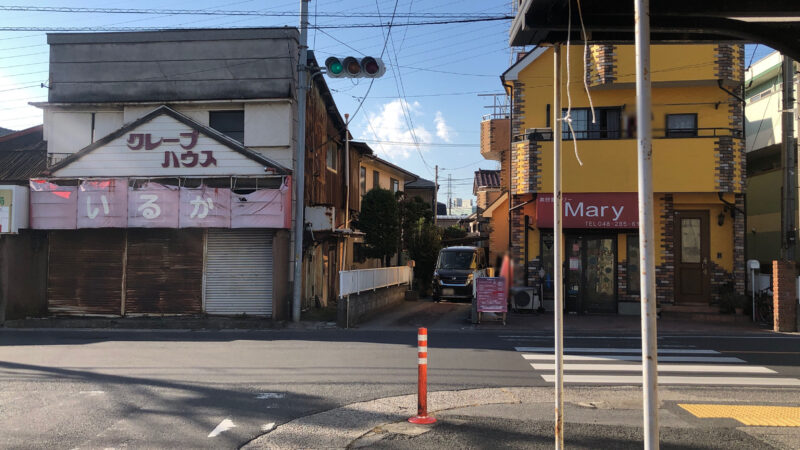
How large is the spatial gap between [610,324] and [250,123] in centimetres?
1236

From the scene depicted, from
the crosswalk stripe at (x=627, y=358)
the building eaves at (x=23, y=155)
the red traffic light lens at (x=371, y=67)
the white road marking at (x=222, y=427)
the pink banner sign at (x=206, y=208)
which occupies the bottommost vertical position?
the white road marking at (x=222, y=427)

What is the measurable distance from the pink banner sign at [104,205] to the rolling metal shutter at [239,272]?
264 centimetres

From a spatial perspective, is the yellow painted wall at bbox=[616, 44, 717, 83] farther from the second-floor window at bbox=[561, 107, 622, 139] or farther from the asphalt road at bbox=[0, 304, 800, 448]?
the asphalt road at bbox=[0, 304, 800, 448]

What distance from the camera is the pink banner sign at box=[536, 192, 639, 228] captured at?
59.2ft

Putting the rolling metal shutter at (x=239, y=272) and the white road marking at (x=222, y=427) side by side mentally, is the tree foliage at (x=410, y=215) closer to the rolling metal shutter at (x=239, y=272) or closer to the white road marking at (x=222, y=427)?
the rolling metal shutter at (x=239, y=272)

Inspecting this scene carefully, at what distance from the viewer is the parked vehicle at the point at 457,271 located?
23422 mm

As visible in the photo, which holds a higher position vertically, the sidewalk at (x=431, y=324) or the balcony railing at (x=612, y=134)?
the balcony railing at (x=612, y=134)

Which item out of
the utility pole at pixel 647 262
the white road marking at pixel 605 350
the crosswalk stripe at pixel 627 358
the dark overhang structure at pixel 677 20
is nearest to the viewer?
the utility pole at pixel 647 262

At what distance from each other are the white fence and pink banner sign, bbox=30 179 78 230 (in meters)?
8.46

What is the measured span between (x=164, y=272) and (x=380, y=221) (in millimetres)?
8745

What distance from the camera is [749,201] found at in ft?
82.2

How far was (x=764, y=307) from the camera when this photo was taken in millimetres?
16562

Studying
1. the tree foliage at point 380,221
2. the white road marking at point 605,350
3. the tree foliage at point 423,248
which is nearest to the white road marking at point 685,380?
the white road marking at point 605,350

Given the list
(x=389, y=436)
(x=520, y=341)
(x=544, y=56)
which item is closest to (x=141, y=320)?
(x=520, y=341)
